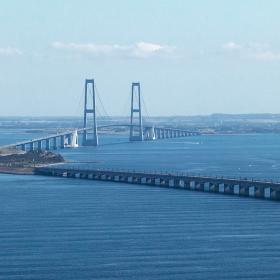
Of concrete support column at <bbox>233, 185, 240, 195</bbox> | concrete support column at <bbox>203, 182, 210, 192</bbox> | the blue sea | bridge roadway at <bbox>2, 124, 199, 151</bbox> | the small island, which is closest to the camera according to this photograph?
the blue sea

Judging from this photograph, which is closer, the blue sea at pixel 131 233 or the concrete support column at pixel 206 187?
the blue sea at pixel 131 233

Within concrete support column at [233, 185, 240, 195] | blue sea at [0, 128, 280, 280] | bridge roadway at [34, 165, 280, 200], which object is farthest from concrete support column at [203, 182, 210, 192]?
blue sea at [0, 128, 280, 280]

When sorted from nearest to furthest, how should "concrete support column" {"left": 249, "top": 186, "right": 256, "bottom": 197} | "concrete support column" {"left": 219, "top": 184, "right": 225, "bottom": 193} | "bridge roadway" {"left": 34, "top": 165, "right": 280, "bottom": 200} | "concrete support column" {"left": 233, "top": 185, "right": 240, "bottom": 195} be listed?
"bridge roadway" {"left": 34, "top": 165, "right": 280, "bottom": 200} → "concrete support column" {"left": 249, "top": 186, "right": 256, "bottom": 197} → "concrete support column" {"left": 233, "top": 185, "right": 240, "bottom": 195} → "concrete support column" {"left": 219, "top": 184, "right": 225, "bottom": 193}

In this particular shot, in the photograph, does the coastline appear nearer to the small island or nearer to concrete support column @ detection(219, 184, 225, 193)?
the small island

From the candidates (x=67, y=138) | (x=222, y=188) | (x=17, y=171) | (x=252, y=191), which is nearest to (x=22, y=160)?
(x=17, y=171)

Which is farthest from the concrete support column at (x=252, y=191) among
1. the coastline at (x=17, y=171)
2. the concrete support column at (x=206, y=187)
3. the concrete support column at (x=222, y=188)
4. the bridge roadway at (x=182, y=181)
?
the coastline at (x=17, y=171)

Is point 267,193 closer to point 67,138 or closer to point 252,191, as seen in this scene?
point 252,191

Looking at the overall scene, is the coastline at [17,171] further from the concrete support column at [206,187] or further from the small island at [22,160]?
the concrete support column at [206,187]
